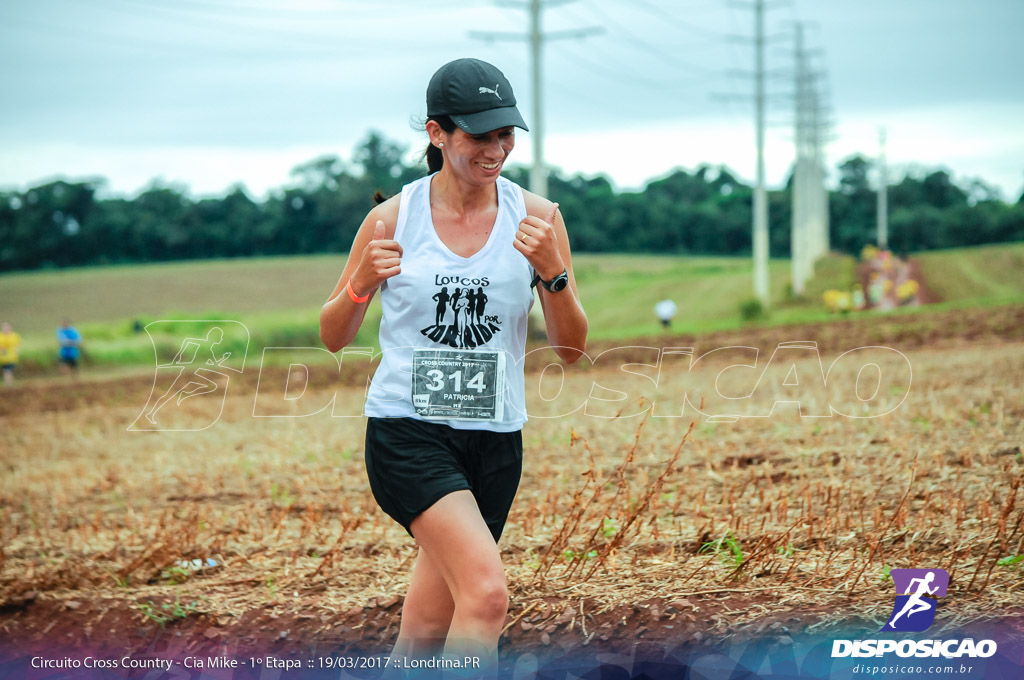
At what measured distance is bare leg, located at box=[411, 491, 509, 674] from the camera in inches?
120

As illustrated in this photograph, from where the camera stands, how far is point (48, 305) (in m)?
48.0

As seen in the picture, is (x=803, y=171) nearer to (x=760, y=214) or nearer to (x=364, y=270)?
(x=760, y=214)

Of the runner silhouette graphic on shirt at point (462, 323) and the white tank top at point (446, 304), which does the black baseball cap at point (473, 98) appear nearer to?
the white tank top at point (446, 304)

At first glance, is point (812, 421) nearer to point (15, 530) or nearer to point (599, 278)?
point (15, 530)

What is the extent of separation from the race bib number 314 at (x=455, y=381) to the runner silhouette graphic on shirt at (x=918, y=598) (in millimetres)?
1771

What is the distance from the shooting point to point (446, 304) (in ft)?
10.6

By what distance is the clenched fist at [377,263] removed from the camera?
125 inches

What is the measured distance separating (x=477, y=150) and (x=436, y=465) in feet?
3.27

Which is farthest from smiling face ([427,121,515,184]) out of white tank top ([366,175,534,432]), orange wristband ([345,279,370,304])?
orange wristband ([345,279,370,304])

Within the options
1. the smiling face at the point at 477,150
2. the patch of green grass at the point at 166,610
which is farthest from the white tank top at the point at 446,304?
the patch of green grass at the point at 166,610

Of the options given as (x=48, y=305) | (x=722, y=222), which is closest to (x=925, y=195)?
(x=722, y=222)

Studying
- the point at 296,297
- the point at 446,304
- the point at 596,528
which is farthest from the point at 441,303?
the point at 296,297

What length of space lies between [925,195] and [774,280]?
3705 centimetres

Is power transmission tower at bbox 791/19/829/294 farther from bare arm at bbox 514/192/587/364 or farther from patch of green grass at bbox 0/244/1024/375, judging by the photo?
bare arm at bbox 514/192/587/364
